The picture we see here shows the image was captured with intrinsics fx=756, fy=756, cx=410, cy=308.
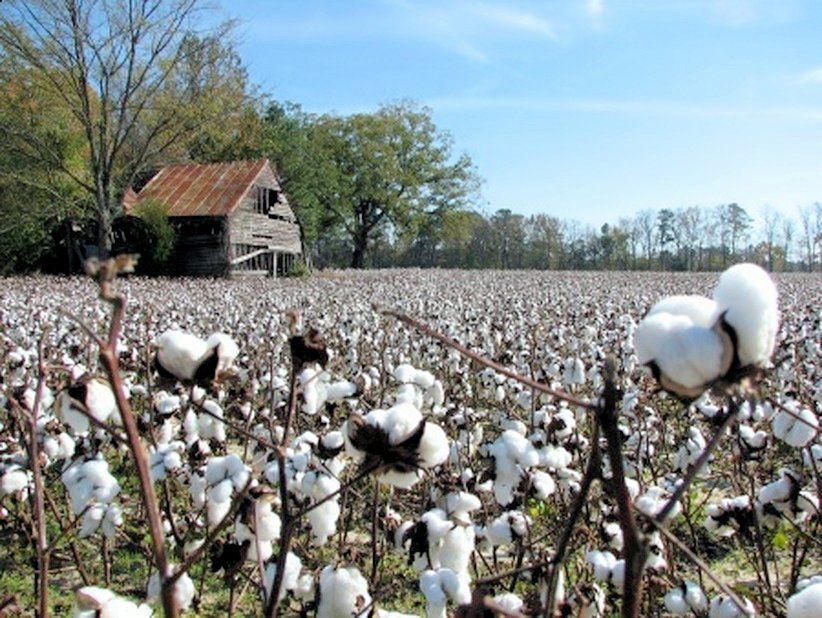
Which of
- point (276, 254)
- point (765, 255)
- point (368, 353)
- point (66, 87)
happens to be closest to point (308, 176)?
point (276, 254)

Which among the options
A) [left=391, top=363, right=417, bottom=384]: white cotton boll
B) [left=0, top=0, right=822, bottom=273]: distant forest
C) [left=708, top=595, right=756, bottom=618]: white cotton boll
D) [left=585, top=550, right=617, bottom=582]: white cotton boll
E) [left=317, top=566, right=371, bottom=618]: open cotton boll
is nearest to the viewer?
[left=317, top=566, right=371, bottom=618]: open cotton boll

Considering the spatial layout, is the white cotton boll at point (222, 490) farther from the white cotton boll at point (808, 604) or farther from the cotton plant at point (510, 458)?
the white cotton boll at point (808, 604)

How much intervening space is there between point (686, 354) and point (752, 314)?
7 cm

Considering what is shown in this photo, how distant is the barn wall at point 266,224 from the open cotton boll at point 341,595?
115 ft

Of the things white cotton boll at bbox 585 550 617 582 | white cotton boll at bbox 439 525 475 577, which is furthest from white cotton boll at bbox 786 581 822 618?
white cotton boll at bbox 585 550 617 582

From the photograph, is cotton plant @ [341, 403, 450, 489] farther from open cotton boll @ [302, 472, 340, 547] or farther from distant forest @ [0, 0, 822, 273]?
distant forest @ [0, 0, 822, 273]

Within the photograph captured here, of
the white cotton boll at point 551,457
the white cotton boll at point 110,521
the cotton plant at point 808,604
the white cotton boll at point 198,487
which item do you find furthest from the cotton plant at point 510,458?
the cotton plant at point 808,604

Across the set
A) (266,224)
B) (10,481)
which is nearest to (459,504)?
(10,481)

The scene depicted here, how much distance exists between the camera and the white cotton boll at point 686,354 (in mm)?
699

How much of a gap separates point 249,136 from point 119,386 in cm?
4548

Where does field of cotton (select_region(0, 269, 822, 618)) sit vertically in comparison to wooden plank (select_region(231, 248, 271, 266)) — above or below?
below

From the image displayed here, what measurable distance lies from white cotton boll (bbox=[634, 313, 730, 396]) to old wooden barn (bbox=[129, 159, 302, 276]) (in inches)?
1396

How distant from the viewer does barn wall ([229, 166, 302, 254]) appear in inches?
1425

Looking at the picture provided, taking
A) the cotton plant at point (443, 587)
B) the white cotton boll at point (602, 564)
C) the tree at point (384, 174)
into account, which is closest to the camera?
the cotton plant at point (443, 587)
